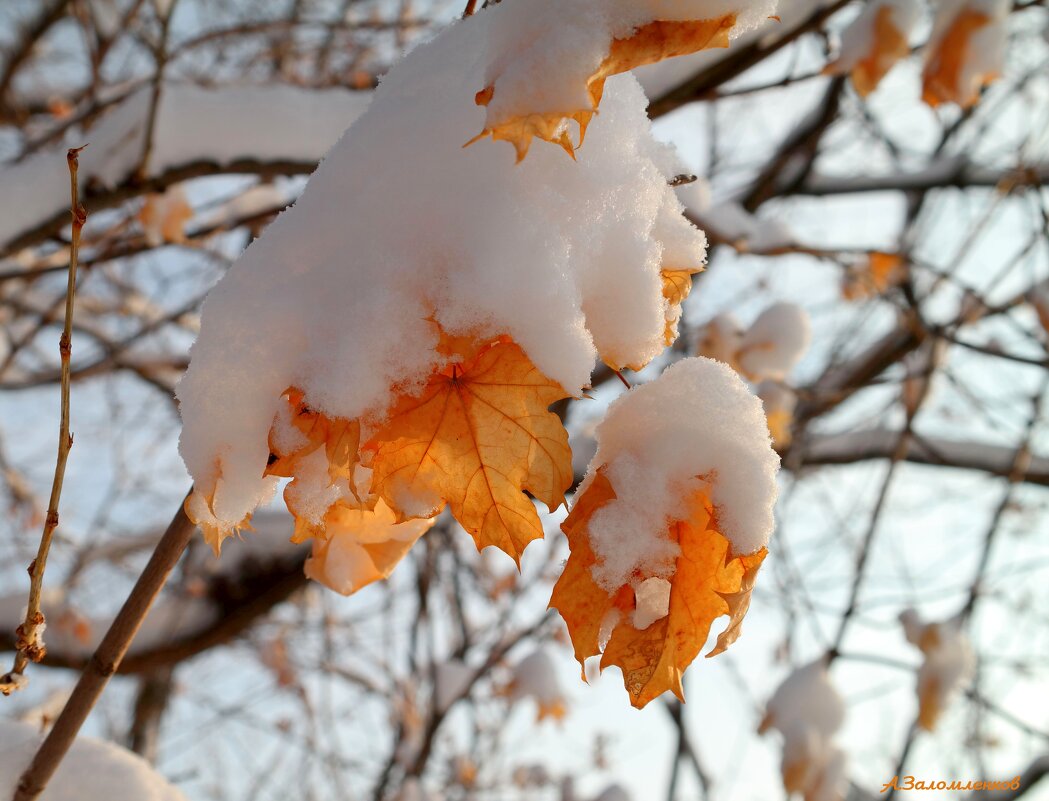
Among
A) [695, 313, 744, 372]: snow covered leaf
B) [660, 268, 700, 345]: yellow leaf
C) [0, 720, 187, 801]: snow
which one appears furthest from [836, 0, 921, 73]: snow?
[0, 720, 187, 801]: snow

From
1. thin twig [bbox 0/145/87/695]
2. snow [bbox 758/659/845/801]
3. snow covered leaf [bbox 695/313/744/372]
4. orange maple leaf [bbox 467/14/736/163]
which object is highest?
snow covered leaf [bbox 695/313/744/372]

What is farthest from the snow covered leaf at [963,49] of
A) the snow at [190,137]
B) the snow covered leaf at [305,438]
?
the snow covered leaf at [305,438]

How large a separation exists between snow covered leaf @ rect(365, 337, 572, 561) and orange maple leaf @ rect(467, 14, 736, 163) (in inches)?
4.5

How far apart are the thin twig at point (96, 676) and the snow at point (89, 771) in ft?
0.36

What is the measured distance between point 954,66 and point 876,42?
18cm

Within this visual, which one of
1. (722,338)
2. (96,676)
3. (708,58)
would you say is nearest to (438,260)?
(96,676)

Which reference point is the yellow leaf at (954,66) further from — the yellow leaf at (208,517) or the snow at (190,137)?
the yellow leaf at (208,517)

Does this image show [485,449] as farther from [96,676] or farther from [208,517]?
[96,676]

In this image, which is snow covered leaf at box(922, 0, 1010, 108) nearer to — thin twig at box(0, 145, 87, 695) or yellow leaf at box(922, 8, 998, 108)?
yellow leaf at box(922, 8, 998, 108)

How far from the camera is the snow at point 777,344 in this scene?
1.84 meters

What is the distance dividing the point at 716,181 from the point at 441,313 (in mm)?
3460

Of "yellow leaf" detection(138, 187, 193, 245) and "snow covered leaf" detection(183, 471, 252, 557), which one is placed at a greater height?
"yellow leaf" detection(138, 187, 193, 245)

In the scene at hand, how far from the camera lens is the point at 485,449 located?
462 mm

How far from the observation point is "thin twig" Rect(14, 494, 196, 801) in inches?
21.4
